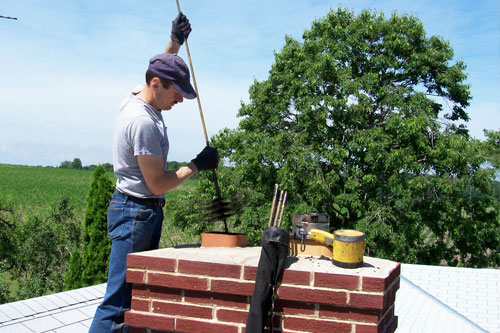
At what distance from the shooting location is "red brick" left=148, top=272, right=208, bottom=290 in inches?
92.4

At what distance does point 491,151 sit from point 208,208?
1596 centimetres

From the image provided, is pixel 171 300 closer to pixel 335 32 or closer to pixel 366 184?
pixel 366 184

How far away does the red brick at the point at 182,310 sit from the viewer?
92.8 inches

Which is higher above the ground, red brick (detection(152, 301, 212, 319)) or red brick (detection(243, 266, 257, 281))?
red brick (detection(243, 266, 257, 281))

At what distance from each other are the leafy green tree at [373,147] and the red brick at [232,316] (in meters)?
12.3

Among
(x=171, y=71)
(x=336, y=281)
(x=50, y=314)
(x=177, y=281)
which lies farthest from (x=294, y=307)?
(x=50, y=314)

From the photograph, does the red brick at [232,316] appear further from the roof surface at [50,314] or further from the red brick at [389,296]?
the roof surface at [50,314]

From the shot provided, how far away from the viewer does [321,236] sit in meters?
2.55

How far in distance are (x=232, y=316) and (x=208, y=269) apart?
0.85 feet

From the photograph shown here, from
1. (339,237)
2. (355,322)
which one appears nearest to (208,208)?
(339,237)

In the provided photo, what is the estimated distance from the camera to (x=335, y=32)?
659 inches

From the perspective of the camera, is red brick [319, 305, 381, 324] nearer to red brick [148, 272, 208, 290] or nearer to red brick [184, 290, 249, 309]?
red brick [184, 290, 249, 309]

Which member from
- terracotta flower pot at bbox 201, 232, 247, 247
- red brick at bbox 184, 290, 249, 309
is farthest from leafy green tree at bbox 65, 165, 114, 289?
red brick at bbox 184, 290, 249, 309

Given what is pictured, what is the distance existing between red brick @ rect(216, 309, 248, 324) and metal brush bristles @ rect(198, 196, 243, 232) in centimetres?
68
